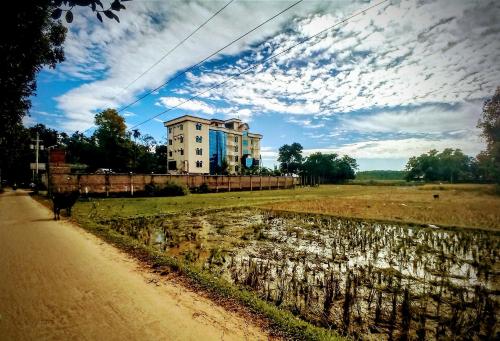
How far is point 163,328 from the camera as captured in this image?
133 inches

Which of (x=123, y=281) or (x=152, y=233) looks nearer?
(x=123, y=281)

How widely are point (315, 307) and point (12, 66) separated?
46.0 ft

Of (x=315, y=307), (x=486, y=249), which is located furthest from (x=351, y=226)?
(x=315, y=307)

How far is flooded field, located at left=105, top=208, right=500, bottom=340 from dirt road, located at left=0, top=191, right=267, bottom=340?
1.23 m

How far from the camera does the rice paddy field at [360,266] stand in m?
3.86

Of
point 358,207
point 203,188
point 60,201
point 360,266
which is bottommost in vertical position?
point 358,207

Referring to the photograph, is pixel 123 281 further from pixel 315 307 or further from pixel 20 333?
pixel 315 307

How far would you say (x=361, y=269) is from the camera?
589 centimetres

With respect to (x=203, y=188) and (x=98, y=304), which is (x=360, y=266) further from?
(x=203, y=188)

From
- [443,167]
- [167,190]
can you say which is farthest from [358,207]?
[443,167]

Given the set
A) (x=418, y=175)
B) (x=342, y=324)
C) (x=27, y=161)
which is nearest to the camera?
(x=342, y=324)

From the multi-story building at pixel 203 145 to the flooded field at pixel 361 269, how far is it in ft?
122

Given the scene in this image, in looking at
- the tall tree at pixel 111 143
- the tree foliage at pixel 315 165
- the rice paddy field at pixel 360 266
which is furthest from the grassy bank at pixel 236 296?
the tree foliage at pixel 315 165

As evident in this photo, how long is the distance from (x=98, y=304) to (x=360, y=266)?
554cm
